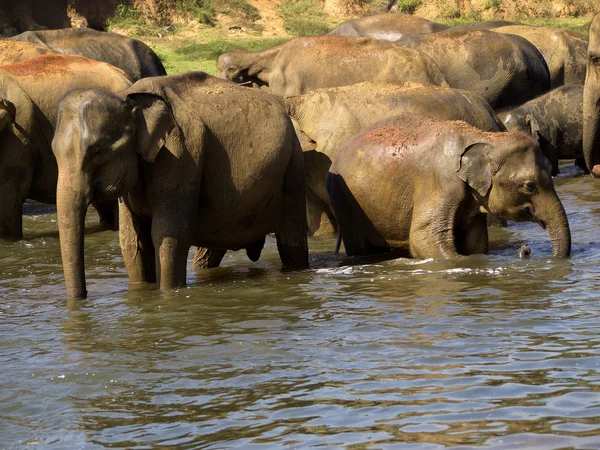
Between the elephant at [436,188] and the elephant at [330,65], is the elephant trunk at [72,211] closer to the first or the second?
the elephant at [436,188]

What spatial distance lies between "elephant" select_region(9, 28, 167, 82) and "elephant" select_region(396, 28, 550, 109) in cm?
393

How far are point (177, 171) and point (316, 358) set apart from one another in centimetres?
225

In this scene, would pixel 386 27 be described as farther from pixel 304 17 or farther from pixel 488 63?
pixel 304 17

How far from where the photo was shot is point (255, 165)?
8.72 meters

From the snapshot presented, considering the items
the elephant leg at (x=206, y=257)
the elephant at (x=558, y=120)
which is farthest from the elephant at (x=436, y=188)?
the elephant at (x=558, y=120)

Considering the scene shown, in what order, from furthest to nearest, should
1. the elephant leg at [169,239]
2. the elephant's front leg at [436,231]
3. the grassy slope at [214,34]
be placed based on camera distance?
1. the grassy slope at [214,34]
2. the elephant's front leg at [436,231]
3. the elephant leg at [169,239]

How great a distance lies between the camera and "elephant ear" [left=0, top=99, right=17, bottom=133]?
1160cm

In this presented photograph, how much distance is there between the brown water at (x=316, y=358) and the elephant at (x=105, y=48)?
29.1 ft

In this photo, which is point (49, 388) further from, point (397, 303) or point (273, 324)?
point (397, 303)

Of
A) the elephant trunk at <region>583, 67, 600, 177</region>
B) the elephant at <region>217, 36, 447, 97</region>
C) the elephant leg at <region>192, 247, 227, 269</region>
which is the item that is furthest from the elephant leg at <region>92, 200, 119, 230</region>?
the elephant trunk at <region>583, 67, 600, 177</region>

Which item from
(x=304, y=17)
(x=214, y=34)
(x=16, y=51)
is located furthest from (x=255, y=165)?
(x=304, y=17)

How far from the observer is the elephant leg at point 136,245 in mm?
8555

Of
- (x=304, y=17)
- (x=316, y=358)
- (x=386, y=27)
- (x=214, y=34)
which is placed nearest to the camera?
(x=316, y=358)

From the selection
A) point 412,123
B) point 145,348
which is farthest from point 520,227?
point 145,348
